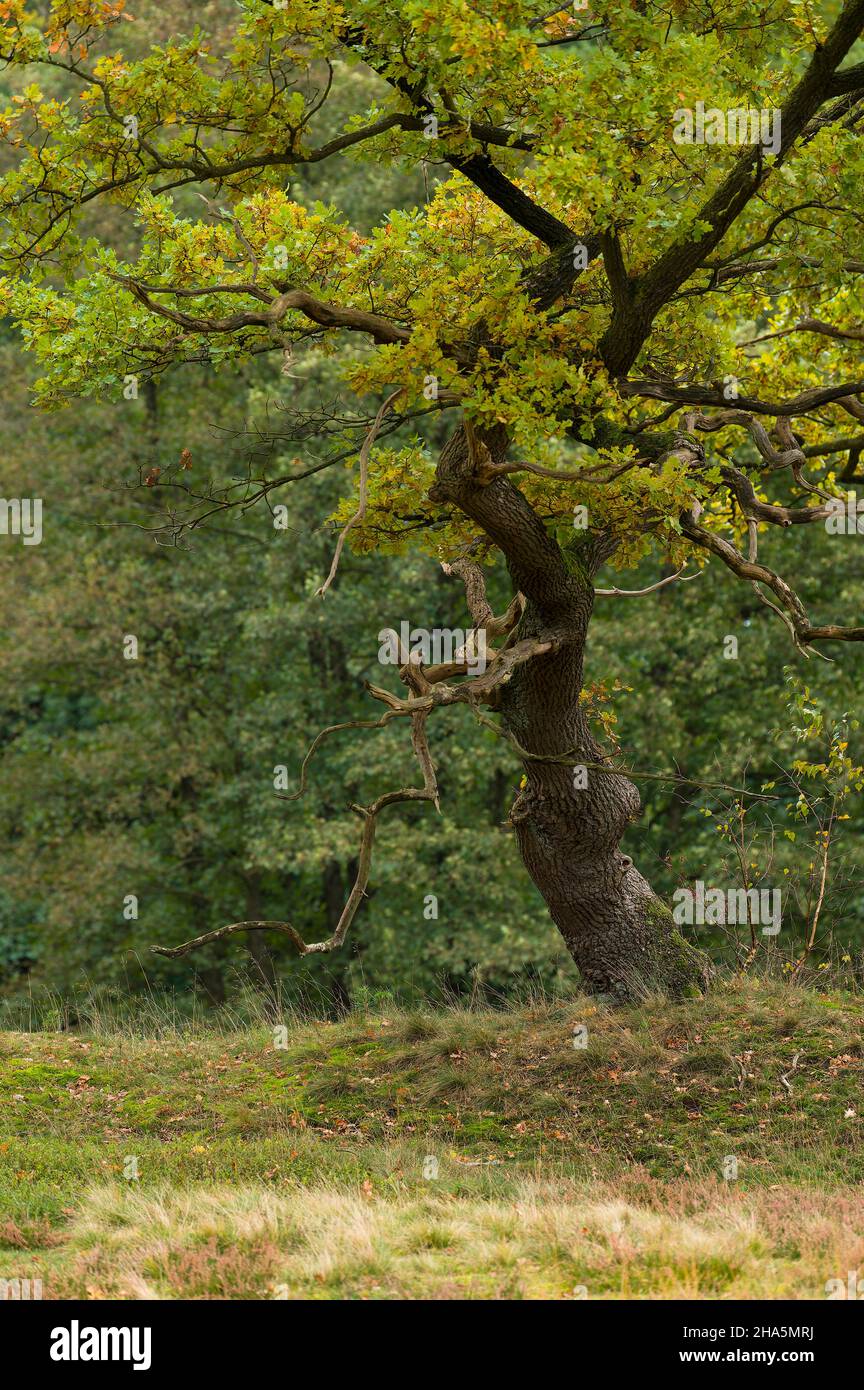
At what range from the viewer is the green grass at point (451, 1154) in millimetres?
6547

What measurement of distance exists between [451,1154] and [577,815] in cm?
301

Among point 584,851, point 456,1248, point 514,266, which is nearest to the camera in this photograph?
point 456,1248

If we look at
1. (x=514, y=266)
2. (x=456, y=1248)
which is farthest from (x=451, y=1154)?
(x=514, y=266)

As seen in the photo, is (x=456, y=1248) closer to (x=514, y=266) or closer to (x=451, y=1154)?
(x=451, y=1154)

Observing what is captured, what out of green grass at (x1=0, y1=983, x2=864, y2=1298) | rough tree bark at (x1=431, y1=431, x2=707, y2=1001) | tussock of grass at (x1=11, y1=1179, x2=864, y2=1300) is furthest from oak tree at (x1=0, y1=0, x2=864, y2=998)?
tussock of grass at (x1=11, y1=1179, x2=864, y2=1300)

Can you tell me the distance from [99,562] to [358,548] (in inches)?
480

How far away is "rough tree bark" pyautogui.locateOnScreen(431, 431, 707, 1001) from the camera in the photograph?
10.8m

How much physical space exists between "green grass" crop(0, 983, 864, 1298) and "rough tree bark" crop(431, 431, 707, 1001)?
418mm

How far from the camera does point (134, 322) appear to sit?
940 centimetres

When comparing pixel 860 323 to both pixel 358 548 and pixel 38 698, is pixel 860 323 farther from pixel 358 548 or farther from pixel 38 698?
pixel 38 698

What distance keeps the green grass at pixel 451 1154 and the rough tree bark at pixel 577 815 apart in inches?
16.5

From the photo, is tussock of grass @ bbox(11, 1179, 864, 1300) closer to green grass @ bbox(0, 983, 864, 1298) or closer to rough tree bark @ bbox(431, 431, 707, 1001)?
green grass @ bbox(0, 983, 864, 1298)

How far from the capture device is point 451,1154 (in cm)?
940

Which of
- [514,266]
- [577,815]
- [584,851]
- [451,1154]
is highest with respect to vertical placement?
[514,266]
